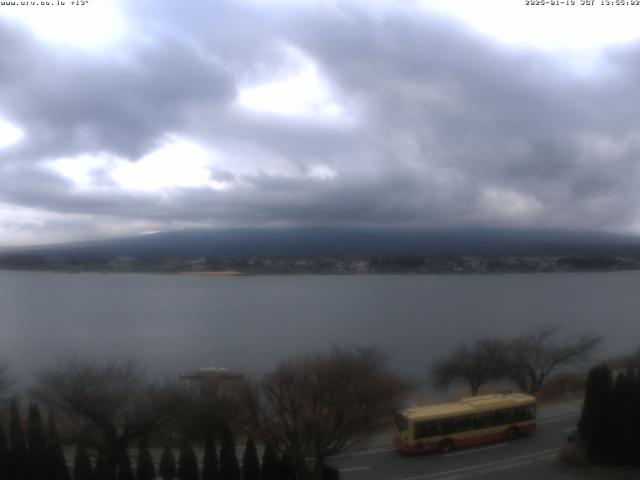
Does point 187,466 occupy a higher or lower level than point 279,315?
higher

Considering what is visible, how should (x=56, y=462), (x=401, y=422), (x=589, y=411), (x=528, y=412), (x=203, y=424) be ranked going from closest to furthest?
(x=56, y=462) → (x=589, y=411) → (x=203, y=424) → (x=401, y=422) → (x=528, y=412)

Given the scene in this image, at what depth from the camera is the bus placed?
743 centimetres

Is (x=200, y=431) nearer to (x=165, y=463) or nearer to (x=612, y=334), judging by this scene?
(x=165, y=463)

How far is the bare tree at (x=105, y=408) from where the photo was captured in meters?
6.57

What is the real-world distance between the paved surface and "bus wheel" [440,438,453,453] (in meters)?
0.09

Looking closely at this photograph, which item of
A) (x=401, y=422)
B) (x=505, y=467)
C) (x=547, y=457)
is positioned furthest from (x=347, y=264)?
(x=505, y=467)

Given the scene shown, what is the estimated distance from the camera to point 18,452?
18.6 ft

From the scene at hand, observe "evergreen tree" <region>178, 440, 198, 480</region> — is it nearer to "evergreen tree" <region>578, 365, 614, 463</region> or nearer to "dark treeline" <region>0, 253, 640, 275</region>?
"evergreen tree" <region>578, 365, 614, 463</region>

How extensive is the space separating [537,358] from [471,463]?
6070 mm

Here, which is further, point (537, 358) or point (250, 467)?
point (537, 358)

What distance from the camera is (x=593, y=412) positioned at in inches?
264

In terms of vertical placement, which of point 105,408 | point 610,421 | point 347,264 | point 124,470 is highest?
point 347,264

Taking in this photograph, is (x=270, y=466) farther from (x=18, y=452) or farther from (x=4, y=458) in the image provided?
(x=4, y=458)

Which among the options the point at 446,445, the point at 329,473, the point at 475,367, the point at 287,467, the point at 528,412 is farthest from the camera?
the point at 475,367
